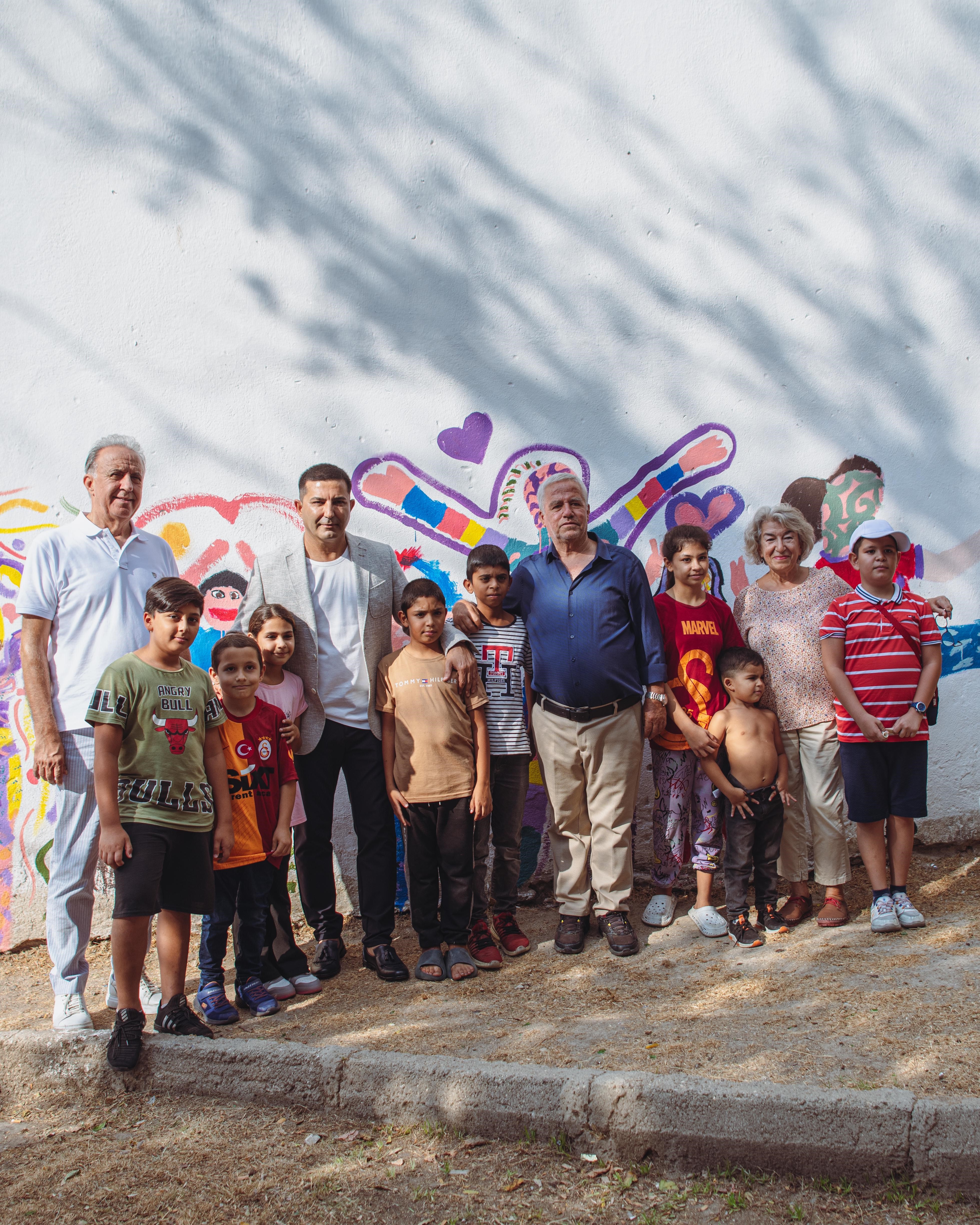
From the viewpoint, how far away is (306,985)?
11.6 feet

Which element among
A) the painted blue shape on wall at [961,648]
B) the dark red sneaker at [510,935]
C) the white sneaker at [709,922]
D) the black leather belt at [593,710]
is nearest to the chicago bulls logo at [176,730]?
the black leather belt at [593,710]

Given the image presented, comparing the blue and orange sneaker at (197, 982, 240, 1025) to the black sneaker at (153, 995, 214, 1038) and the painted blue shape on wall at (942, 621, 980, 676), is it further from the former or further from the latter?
the painted blue shape on wall at (942, 621, 980, 676)

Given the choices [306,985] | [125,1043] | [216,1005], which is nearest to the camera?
[125,1043]

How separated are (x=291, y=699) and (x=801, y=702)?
211 centimetres

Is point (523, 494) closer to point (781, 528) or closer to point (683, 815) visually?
point (781, 528)

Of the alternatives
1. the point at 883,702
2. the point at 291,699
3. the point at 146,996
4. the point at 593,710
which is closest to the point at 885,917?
the point at 883,702

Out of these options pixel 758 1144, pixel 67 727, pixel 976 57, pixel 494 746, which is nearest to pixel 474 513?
pixel 494 746

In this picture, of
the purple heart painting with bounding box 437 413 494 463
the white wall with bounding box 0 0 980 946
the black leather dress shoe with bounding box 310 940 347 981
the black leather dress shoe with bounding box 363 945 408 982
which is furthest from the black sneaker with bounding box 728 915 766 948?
the purple heart painting with bounding box 437 413 494 463

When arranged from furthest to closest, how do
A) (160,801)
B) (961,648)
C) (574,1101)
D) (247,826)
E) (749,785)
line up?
(961,648), (749,785), (247,826), (160,801), (574,1101)

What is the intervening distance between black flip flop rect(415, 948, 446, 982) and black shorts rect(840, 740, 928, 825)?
5.71 ft

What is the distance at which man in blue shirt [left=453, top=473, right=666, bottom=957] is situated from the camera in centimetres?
372

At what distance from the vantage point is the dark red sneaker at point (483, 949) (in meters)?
3.63

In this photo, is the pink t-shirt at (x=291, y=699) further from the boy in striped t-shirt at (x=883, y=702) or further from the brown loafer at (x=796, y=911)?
the boy in striped t-shirt at (x=883, y=702)

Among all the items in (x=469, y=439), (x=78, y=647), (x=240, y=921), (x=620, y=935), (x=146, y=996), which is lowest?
(x=146, y=996)
